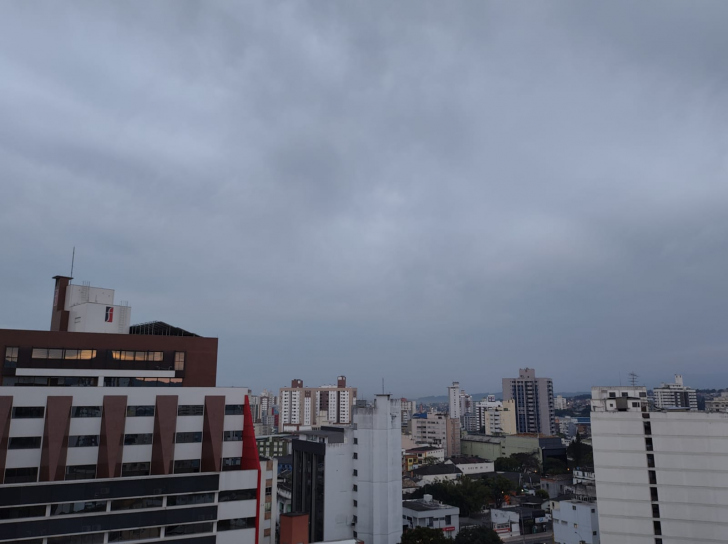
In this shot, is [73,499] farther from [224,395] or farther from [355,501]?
[355,501]

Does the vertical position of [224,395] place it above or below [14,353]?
below

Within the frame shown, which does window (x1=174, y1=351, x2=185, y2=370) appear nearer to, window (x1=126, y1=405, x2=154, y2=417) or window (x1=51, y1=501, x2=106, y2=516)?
window (x1=126, y1=405, x2=154, y2=417)

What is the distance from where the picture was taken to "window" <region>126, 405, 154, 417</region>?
44.5 m

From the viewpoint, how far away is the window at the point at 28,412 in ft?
135

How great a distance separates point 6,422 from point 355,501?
45.8 meters

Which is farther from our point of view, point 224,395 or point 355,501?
point 355,501

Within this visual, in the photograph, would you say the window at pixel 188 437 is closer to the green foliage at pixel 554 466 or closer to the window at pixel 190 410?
the window at pixel 190 410

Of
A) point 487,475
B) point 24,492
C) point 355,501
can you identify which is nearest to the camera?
point 24,492

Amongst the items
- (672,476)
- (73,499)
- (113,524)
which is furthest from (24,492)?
(672,476)

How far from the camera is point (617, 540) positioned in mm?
51469

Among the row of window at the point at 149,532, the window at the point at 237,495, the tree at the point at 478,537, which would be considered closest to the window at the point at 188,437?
the window at the point at 237,495

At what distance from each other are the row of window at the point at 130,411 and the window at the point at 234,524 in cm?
919

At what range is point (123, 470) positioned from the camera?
141 feet

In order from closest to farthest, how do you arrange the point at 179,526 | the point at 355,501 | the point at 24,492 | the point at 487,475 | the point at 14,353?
the point at 24,492
the point at 179,526
the point at 14,353
the point at 355,501
the point at 487,475
